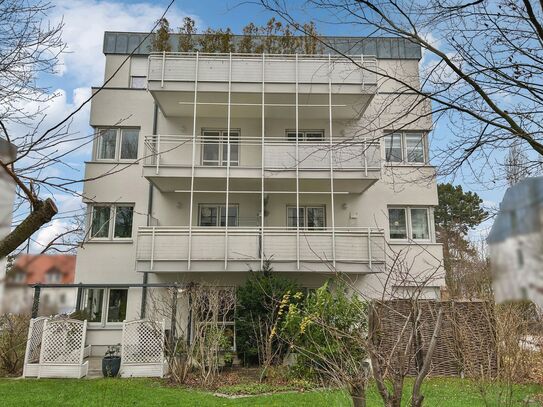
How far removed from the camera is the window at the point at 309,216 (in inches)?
679

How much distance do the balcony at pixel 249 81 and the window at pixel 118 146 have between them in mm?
2089

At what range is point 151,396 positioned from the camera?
9094 mm

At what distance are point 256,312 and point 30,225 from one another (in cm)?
1155

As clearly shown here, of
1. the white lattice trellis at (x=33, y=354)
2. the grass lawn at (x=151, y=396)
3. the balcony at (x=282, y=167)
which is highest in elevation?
the balcony at (x=282, y=167)

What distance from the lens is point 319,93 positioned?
16.5 meters

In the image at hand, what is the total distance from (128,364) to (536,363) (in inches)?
394

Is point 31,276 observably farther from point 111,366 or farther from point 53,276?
point 111,366

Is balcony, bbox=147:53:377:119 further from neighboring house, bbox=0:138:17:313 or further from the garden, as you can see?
neighboring house, bbox=0:138:17:313

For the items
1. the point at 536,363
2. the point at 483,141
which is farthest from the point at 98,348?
the point at 483,141

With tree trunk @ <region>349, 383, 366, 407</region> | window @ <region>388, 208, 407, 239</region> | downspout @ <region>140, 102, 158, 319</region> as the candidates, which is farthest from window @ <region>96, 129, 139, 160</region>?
tree trunk @ <region>349, 383, 366, 407</region>

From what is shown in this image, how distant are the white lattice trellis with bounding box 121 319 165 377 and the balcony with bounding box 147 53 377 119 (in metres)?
8.45

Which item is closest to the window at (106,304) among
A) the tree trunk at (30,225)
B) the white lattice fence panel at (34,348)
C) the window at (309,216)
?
the white lattice fence panel at (34,348)

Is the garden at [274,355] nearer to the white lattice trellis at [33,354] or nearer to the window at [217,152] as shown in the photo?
the white lattice trellis at [33,354]

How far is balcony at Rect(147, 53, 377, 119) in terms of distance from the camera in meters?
16.3
